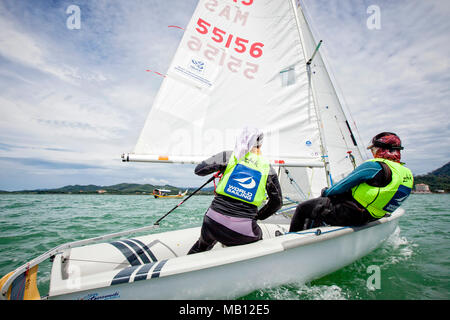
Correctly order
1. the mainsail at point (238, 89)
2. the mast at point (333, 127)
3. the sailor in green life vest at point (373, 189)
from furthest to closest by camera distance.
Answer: the mast at point (333, 127) < the mainsail at point (238, 89) < the sailor in green life vest at point (373, 189)

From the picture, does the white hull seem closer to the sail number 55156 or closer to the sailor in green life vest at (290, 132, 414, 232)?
the sailor in green life vest at (290, 132, 414, 232)

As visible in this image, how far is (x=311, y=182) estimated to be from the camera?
4484 mm

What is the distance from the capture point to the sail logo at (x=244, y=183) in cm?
187

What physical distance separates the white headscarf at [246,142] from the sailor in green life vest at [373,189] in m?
1.11

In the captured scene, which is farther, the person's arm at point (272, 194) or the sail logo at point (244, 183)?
the person's arm at point (272, 194)

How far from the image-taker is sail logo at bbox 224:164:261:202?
187 cm

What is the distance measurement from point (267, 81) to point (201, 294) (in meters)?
3.19

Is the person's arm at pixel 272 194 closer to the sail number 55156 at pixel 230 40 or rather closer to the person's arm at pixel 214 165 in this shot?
the person's arm at pixel 214 165

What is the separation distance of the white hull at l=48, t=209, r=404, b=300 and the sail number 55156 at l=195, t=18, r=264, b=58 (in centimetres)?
291

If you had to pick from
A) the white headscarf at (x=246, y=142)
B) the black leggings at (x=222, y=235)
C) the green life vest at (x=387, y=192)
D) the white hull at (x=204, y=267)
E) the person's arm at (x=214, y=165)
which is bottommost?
the white hull at (x=204, y=267)

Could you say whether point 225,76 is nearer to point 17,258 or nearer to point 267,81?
point 267,81

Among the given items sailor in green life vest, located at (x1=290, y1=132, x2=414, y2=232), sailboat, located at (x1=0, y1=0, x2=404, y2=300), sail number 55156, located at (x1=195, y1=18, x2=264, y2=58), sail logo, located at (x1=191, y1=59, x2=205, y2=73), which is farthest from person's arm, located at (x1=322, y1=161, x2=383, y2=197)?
sail logo, located at (x1=191, y1=59, x2=205, y2=73)

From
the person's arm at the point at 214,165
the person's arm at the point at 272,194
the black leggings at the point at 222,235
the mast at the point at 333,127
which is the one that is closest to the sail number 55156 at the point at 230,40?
the mast at the point at 333,127
